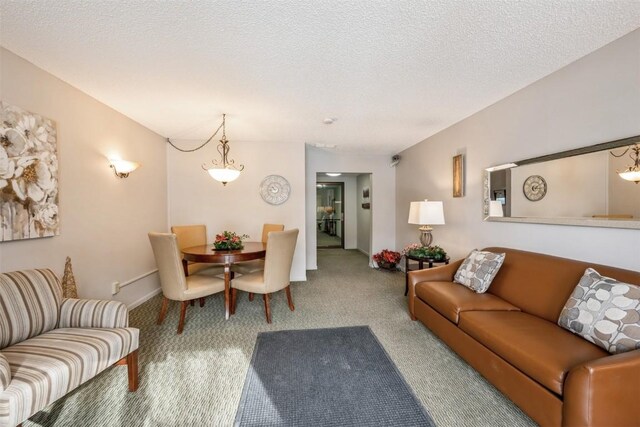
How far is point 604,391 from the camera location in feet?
3.74

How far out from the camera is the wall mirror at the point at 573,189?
1.68 m

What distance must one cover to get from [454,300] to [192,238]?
3339 millimetres

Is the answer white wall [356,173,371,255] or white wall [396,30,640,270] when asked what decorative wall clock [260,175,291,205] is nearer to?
white wall [396,30,640,270]

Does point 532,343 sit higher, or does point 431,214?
point 431,214

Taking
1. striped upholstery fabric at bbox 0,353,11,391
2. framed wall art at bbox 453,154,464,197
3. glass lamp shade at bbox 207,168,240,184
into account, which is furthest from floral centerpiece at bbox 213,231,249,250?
framed wall art at bbox 453,154,464,197

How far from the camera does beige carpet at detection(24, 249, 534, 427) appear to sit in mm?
1523

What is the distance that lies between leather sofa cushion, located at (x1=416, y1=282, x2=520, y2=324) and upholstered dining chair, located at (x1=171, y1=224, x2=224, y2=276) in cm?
238

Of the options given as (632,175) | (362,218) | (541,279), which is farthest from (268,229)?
(362,218)

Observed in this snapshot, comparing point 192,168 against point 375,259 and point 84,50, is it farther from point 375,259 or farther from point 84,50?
point 375,259

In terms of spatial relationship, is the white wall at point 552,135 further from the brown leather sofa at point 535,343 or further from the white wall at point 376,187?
the white wall at point 376,187

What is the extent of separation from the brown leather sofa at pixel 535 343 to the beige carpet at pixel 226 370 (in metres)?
0.17

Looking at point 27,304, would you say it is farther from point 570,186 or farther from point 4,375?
point 570,186

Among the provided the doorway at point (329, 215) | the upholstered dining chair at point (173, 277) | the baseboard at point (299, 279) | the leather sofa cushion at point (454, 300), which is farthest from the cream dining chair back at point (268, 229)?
the doorway at point (329, 215)

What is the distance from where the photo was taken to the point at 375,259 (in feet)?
16.9
